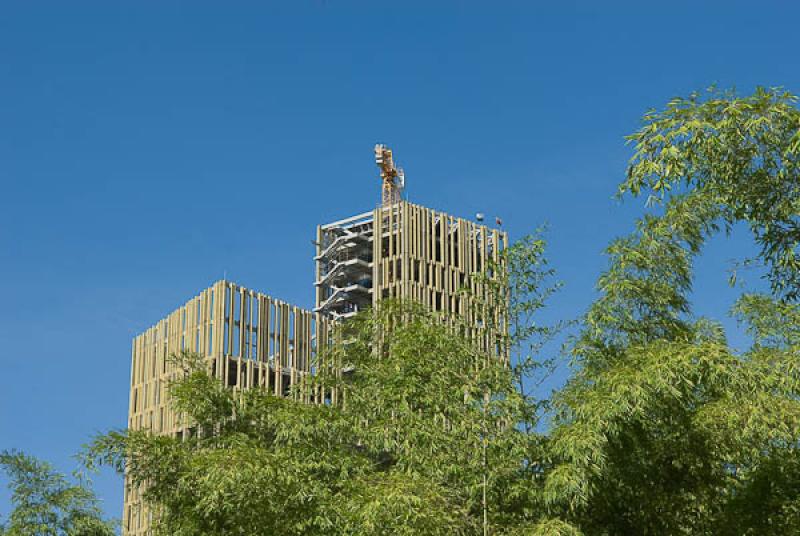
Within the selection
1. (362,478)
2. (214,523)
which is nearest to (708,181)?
(362,478)

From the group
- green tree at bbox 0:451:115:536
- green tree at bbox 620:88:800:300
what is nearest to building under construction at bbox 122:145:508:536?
green tree at bbox 0:451:115:536

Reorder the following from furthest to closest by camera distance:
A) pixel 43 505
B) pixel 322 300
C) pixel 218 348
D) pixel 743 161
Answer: pixel 322 300, pixel 218 348, pixel 43 505, pixel 743 161

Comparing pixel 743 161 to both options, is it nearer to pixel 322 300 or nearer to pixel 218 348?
pixel 218 348

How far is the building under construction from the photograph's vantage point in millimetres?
27953

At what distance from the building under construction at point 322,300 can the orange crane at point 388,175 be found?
0.04m

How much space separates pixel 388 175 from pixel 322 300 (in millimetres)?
6001

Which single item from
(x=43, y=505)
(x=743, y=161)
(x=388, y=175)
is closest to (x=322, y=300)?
(x=388, y=175)

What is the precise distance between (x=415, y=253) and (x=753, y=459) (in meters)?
24.4

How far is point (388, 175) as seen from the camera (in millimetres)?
40625

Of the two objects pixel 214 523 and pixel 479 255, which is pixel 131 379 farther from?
pixel 214 523

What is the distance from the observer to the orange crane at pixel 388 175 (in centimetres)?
4025

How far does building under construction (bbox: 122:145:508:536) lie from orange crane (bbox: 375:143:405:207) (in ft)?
0.11

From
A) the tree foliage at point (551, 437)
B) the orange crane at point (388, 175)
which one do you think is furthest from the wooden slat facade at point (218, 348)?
the tree foliage at point (551, 437)

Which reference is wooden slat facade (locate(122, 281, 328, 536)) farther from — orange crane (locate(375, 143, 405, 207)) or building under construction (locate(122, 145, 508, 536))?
orange crane (locate(375, 143, 405, 207))
